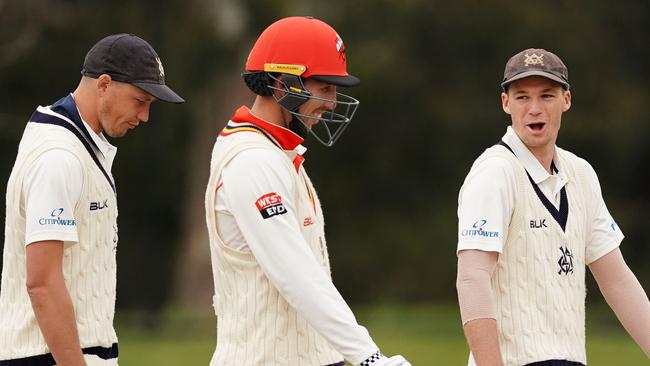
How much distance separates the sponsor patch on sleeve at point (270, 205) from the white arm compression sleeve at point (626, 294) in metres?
1.61

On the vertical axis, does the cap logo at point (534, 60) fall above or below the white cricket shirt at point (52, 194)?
above

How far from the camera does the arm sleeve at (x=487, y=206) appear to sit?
18.1 feet

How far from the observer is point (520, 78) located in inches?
229

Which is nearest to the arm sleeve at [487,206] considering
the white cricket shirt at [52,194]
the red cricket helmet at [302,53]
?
the red cricket helmet at [302,53]

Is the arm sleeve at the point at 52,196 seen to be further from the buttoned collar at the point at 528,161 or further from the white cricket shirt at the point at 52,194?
the buttoned collar at the point at 528,161

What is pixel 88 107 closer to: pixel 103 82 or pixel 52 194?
pixel 103 82

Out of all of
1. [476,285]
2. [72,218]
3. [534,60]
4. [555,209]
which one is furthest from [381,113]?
[72,218]

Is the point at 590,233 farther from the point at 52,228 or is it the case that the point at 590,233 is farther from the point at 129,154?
the point at 129,154

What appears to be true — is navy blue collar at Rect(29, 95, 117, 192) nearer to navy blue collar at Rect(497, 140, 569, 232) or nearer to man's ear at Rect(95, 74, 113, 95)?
man's ear at Rect(95, 74, 113, 95)

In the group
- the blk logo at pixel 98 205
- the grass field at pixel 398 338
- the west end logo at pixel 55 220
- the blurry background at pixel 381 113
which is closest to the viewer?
the west end logo at pixel 55 220

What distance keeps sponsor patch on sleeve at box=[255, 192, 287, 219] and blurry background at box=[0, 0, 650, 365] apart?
1766 cm

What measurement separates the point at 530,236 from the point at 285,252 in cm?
113

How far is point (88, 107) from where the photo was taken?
18.3 ft

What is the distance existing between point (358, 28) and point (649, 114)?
5588 mm
